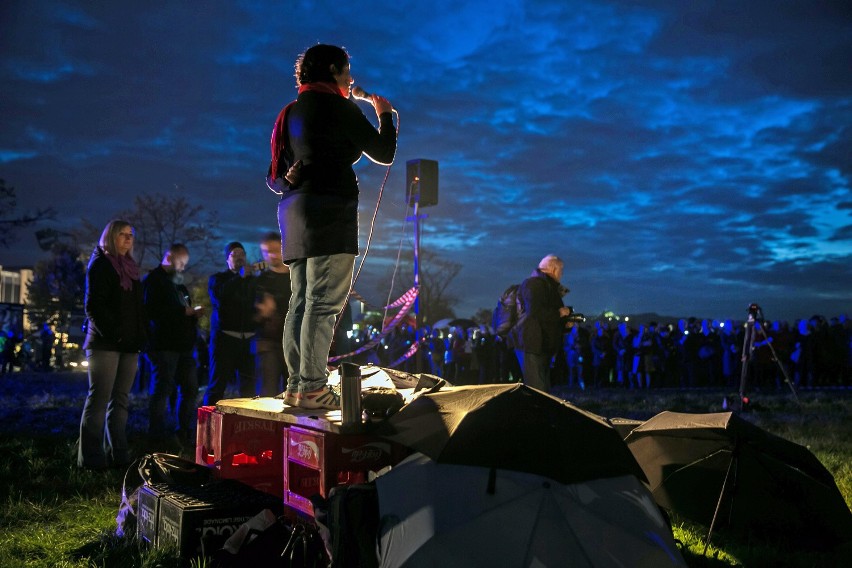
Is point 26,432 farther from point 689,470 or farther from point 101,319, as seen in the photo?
point 689,470

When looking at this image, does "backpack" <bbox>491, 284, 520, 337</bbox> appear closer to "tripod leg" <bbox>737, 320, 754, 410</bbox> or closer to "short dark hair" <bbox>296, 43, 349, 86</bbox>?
"tripod leg" <bbox>737, 320, 754, 410</bbox>

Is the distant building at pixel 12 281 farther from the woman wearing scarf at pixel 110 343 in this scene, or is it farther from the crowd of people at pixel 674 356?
the woman wearing scarf at pixel 110 343

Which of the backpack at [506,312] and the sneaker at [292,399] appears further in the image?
the backpack at [506,312]

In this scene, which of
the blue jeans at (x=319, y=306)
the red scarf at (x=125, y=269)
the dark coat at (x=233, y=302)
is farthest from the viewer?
the dark coat at (x=233, y=302)

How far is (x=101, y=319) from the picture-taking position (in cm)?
556

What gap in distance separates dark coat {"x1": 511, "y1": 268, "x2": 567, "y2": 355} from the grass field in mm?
1656

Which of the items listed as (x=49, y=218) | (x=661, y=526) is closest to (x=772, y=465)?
(x=661, y=526)

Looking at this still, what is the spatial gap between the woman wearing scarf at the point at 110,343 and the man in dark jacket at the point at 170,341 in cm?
77

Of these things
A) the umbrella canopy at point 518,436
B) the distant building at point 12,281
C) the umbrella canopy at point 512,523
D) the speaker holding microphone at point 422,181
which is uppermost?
the distant building at point 12,281

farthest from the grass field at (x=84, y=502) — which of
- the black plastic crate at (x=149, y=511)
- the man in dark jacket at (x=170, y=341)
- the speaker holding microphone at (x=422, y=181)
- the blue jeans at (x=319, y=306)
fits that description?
the speaker holding microphone at (x=422, y=181)

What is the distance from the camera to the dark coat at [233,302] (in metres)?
6.73

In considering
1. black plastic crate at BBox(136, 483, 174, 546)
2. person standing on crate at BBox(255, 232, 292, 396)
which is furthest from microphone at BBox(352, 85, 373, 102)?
person standing on crate at BBox(255, 232, 292, 396)

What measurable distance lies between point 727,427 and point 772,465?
298 mm

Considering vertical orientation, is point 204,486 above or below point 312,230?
below
